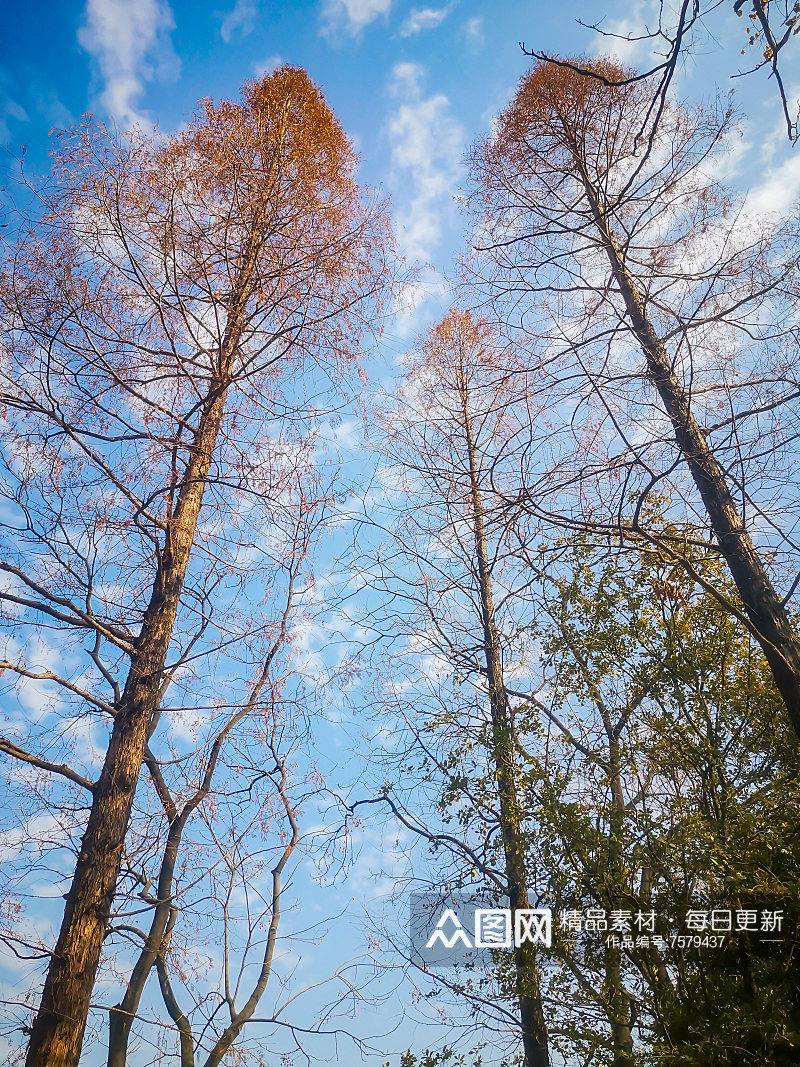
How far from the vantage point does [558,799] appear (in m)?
3.83

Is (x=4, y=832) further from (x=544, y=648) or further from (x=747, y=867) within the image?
(x=747, y=867)

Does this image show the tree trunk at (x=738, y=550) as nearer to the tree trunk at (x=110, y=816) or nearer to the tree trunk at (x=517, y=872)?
the tree trunk at (x=517, y=872)

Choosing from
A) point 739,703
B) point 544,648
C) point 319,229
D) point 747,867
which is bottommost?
point 747,867

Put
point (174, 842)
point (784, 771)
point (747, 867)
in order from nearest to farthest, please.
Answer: point (747, 867), point (784, 771), point (174, 842)

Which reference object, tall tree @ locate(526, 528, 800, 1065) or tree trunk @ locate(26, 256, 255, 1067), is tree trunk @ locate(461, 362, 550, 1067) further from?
tree trunk @ locate(26, 256, 255, 1067)

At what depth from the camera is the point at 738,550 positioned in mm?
4039

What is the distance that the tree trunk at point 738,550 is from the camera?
11.7 ft

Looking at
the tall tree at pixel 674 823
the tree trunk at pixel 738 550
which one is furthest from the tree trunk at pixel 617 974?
the tree trunk at pixel 738 550

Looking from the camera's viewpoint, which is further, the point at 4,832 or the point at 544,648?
the point at 544,648

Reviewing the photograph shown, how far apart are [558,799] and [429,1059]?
1570mm

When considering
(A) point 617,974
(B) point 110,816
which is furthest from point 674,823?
(B) point 110,816

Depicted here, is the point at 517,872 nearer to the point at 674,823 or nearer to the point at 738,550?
the point at 674,823

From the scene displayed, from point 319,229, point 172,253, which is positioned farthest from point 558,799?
point 319,229

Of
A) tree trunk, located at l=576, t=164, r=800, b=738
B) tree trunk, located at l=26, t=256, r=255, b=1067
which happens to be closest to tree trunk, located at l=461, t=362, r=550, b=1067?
tree trunk, located at l=576, t=164, r=800, b=738
